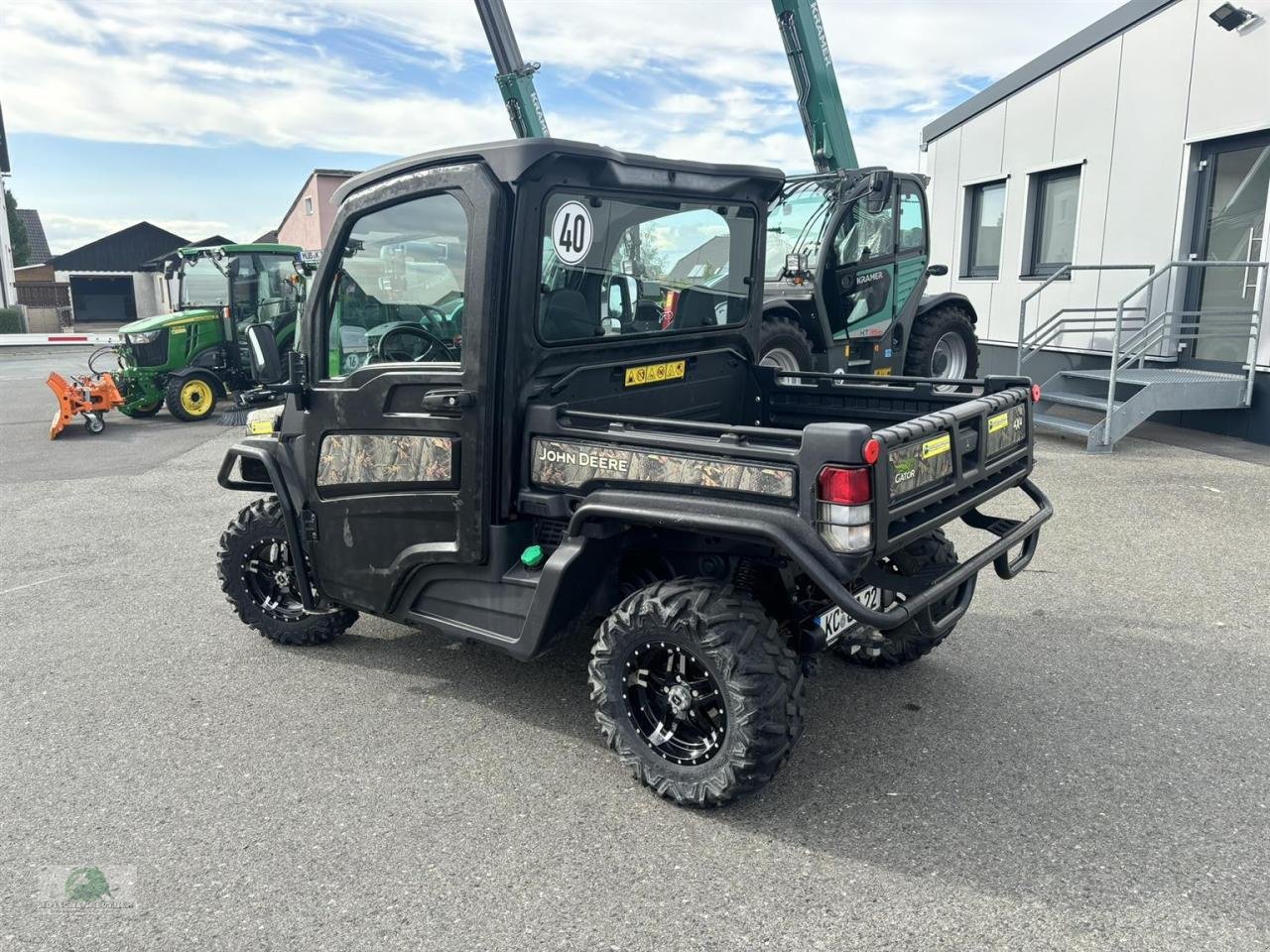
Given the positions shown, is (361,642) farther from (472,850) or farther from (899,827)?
(899,827)

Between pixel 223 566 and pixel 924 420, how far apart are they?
3265 millimetres

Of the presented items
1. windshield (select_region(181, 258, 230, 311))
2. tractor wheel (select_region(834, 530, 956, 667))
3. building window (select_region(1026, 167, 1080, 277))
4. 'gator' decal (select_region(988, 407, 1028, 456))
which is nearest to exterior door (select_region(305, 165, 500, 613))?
tractor wheel (select_region(834, 530, 956, 667))

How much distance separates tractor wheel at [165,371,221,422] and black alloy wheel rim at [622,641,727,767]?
11.1 metres

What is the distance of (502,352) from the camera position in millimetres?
3322

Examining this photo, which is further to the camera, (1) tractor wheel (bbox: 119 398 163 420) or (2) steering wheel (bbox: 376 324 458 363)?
(1) tractor wheel (bbox: 119 398 163 420)

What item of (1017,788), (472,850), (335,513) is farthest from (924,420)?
(335,513)

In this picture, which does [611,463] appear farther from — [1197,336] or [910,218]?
[1197,336]

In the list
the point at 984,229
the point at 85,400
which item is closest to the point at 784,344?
the point at 984,229

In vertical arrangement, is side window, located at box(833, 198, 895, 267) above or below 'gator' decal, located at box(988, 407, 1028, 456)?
above

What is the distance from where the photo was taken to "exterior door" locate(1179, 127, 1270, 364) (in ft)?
29.8

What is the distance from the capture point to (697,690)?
3.10 metres

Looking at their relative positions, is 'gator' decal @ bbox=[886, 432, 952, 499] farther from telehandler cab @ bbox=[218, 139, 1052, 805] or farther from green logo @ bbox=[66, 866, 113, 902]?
green logo @ bbox=[66, 866, 113, 902]

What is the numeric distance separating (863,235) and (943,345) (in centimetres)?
215

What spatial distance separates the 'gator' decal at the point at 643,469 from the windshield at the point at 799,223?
5945 millimetres
